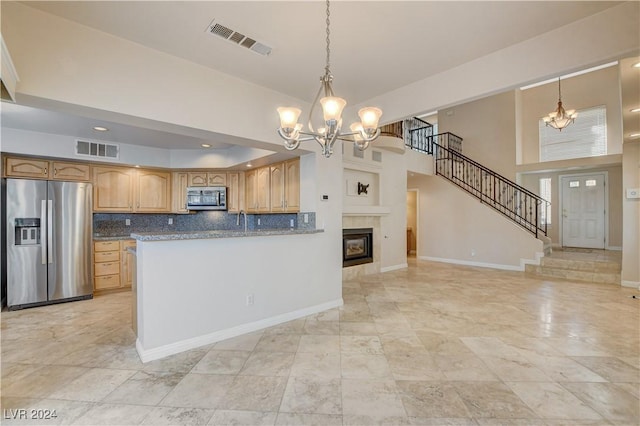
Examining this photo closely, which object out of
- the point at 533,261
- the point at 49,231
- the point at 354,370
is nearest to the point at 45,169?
the point at 49,231

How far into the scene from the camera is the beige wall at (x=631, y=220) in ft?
15.9

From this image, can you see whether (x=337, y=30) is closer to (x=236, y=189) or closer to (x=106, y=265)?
(x=236, y=189)

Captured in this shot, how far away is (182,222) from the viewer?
596 cm

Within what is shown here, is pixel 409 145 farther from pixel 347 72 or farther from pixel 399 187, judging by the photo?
pixel 347 72

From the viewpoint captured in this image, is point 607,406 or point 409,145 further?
point 409,145

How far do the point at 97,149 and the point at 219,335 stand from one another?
3852mm

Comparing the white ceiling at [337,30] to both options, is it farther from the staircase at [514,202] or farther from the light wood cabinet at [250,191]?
the staircase at [514,202]

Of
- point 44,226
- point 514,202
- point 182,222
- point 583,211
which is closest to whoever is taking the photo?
point 44,226

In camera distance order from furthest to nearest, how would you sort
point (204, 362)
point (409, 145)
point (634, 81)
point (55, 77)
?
1. point (409, 145)
2. point (634, 81)
3. point (204, 362)
4. point (55, 77)

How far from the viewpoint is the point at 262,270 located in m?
3.26

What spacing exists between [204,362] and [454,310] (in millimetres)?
3139

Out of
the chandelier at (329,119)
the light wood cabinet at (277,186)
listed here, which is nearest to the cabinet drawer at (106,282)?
the light wood cabinet at (277,186)

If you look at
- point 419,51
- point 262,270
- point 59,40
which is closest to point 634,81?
point 419,51

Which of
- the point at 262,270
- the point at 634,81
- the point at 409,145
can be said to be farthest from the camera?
the point at 409,145
